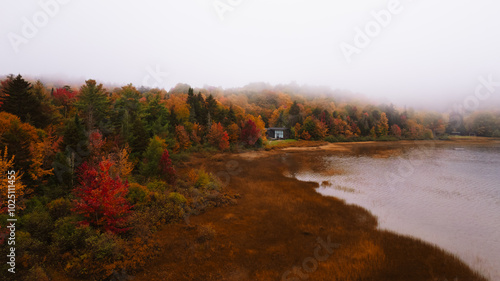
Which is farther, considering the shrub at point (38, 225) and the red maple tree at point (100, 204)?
the red maple tree at point (100, 204)

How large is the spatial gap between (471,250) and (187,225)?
1938cm

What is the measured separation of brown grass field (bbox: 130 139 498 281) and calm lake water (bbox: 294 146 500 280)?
1779 millimetres

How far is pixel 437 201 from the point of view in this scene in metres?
22.6

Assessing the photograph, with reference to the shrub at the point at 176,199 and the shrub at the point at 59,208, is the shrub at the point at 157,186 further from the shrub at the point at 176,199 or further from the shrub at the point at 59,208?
the shrub at the point at 59,208

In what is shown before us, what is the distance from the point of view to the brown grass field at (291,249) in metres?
11.2

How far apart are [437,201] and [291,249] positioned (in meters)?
19.5

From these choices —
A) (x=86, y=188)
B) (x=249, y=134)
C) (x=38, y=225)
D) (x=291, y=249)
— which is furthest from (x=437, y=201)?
(x=249, y=134)

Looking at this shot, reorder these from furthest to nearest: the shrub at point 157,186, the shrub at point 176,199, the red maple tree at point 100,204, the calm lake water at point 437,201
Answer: the shrub at point 157,186, the shrub at point 176,199, the calm lake water at point 437,201, the red maple tree at point 100,204

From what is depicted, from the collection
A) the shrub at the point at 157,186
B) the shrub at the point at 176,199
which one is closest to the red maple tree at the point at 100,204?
the shrub at the point at 176,199

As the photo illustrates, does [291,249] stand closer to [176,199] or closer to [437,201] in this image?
[176,199]

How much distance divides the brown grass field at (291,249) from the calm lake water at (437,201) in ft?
5.84

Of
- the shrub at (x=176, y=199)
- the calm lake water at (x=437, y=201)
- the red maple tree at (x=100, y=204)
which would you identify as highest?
the red maple tree at (x=100, y=204)

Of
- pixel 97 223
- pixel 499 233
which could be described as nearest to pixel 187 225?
pixel 97 223

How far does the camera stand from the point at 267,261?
39.9 feet
